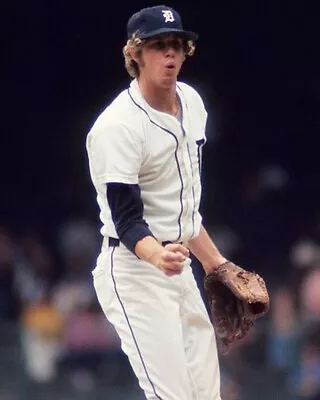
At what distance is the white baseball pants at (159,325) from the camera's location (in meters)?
3.71

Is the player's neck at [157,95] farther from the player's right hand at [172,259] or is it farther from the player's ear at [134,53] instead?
the player's right hand at [172,259]

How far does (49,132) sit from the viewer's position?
838 centimetres

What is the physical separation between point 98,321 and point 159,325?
3.37 metres

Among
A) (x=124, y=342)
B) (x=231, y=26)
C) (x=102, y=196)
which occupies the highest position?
(x=102, y=196)

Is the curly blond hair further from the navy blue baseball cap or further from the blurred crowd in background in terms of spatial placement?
the blurred crowd in background

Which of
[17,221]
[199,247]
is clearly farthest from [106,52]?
[199,247]

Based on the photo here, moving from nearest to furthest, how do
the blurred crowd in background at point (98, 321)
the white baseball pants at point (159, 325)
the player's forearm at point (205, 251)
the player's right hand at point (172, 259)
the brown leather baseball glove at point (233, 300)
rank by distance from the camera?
the player's right hand at point (172, 259) < the white baseball pants at point (159, 325) < the brown leather baseball glove at point (233, 300) < the player's forearm at point (205, 251) < the blurred crowd in background at point (98, 321)

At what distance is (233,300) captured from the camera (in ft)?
13.2

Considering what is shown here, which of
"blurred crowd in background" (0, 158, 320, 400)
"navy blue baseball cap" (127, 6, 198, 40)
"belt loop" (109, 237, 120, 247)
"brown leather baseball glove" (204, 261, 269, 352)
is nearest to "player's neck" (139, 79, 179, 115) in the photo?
"navy blue baseball cap" (127, 6, 198, 40)

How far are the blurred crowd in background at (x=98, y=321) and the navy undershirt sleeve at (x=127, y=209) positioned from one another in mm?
3199

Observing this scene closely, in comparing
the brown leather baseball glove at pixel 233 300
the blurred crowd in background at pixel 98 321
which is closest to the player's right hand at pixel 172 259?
the brown leather baseball glove at pixel 233 300

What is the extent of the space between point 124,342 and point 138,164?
0.49 m

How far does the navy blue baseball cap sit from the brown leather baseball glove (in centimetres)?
66

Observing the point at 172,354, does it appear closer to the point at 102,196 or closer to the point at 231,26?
the point at 102,196
